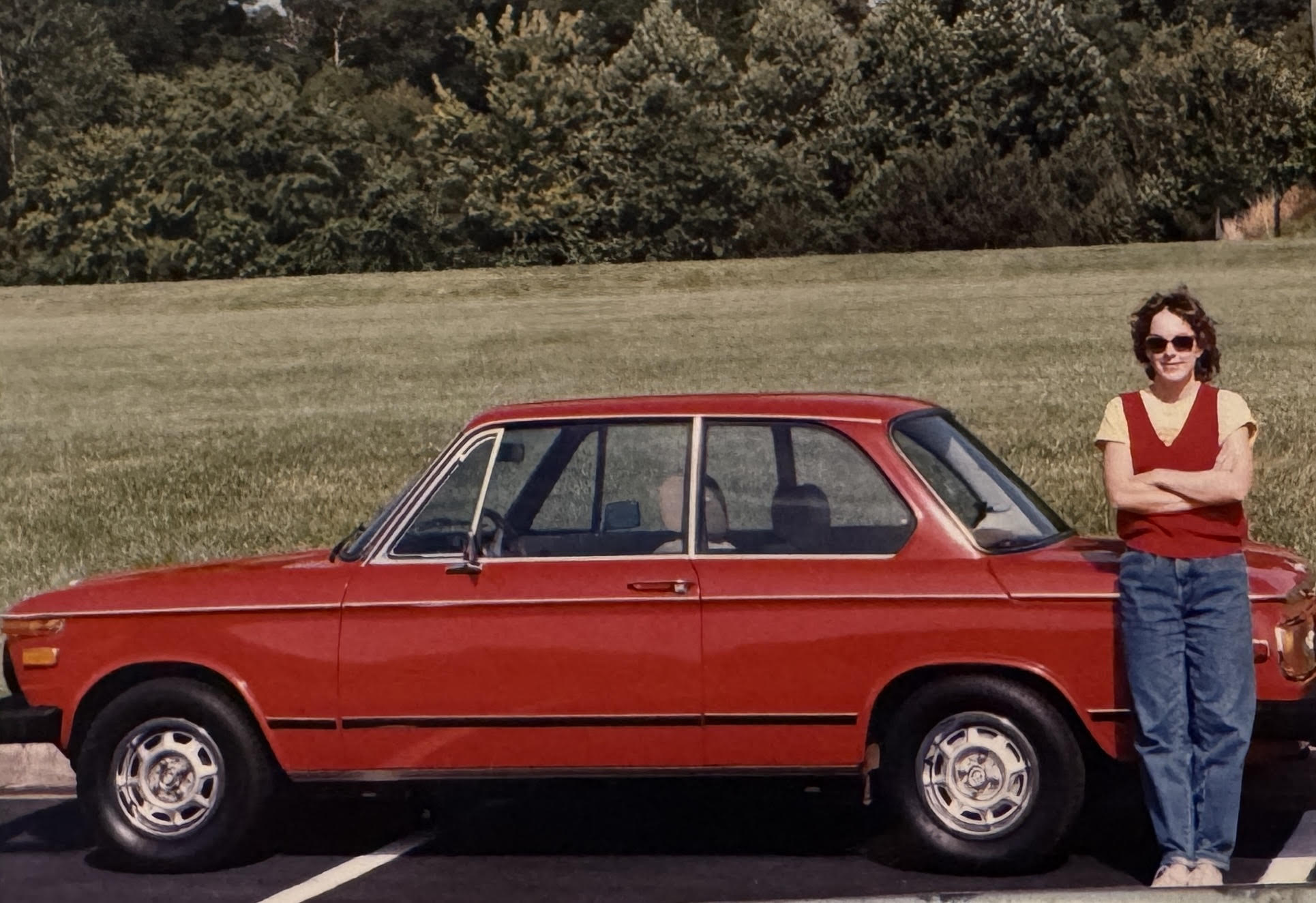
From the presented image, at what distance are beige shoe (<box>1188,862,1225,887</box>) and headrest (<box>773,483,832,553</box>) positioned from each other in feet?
4.83

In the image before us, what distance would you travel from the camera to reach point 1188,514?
653 centimetres

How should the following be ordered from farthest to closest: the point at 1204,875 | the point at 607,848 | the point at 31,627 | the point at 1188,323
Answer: the point at 607,848 → the point at 31,627 → the point at 1188,323 → the point at 1204,875

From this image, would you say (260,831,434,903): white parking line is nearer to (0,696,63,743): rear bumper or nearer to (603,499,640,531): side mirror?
(0,696,63,743): rear bumper

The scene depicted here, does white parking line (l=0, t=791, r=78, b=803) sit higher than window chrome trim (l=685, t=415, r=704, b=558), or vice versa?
window chrome trim (l=685, t=415, r=704, b=558)

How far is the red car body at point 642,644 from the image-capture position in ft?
22.0

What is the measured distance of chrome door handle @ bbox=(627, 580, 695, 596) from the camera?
6.89 metres

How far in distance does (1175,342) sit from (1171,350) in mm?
24

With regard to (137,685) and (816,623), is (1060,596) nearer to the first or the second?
(816,623)

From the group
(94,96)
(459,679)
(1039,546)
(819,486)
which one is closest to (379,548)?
(459,679)

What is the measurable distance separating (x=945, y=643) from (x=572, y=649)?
1147mm

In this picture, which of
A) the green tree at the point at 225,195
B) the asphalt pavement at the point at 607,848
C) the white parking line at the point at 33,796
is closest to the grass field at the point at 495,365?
the white parking line at the point at 33,796

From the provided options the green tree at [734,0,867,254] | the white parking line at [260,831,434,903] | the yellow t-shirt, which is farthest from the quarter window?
the green tree at [734,0,867,254]

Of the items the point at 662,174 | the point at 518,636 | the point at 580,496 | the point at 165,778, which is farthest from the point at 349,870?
the point at 662,174

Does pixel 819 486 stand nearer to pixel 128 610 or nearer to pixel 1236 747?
pixel 1236 747
